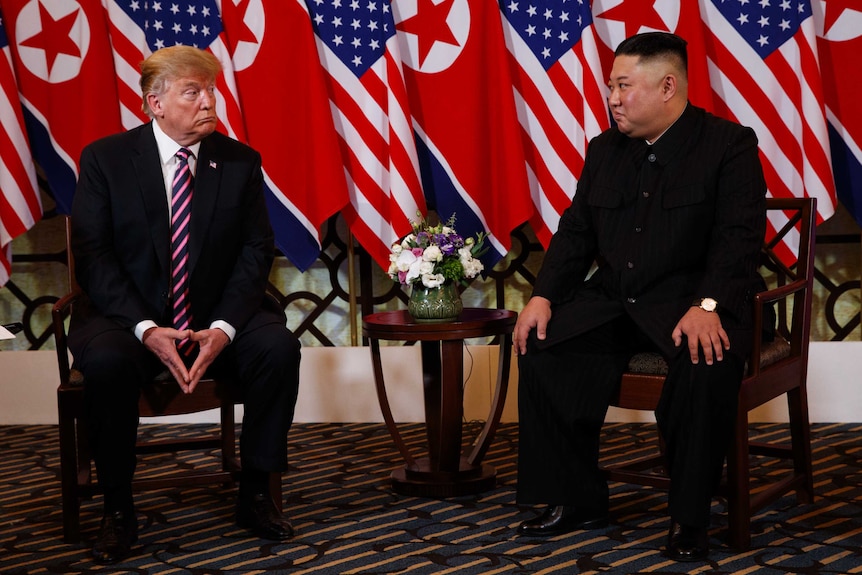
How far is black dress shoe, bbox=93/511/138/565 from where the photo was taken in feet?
9.27

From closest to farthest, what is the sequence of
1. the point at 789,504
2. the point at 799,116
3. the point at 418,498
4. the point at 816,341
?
the point at 789,504 < the point at 418,498 < the point at 799,116 < the point at 816,341

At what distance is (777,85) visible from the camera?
409 centimetres

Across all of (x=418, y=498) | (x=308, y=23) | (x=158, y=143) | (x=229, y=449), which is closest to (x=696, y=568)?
(x=418, y=498)

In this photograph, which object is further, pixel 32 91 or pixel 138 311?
pixel 32 91

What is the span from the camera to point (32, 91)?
14.2 ft

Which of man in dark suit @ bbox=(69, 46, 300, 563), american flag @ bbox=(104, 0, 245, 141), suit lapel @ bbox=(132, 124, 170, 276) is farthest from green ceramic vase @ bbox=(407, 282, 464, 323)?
american flag @ bbox=(104, 0, 245, 141)

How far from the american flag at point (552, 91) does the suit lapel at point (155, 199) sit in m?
1.68

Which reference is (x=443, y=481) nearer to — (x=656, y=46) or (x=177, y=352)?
(x=177, y=352)

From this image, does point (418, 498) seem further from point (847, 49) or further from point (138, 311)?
point (847, 49)

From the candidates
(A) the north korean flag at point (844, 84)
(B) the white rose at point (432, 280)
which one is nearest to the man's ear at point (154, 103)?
(B) the white rose at point (432, 280)

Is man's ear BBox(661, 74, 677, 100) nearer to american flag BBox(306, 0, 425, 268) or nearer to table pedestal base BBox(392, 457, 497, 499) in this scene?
table pedestal base BBox(392, 457, 497, 499)

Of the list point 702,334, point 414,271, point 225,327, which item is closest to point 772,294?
point 702,334

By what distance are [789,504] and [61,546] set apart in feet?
6.92

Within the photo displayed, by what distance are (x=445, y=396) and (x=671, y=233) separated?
0.90 meters
